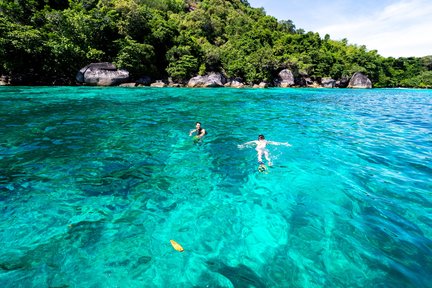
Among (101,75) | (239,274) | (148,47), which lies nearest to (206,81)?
(148,47)

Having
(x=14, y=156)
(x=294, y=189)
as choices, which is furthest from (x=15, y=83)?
(x=294, y=189)

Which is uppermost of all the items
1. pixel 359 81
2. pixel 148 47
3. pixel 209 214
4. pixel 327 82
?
pixel 148 47

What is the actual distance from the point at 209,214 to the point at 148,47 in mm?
43382

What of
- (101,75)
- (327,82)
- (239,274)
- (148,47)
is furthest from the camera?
(327,82)

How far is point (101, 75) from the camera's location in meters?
36.5

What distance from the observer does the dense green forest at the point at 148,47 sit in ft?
110

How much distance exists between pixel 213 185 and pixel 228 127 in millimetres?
7120

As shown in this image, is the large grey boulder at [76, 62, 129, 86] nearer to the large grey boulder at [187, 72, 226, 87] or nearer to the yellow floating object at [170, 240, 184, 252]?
the large grey boulder at [187, 72, 226, 87]

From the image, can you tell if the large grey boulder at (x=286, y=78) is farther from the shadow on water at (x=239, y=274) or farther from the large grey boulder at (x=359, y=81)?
the shadow on water at (x=239, y=274)

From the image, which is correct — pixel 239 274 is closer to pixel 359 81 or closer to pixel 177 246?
pixel 177 246

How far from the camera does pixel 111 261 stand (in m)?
3.75

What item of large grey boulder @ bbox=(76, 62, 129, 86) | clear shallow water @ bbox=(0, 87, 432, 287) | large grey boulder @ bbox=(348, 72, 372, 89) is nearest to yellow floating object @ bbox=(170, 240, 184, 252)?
clear shallow water @ bbox=(0, 87, 432, 287)

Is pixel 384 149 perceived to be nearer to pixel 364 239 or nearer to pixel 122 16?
pixel 364 239

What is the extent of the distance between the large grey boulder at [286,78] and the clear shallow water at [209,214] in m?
49.5
